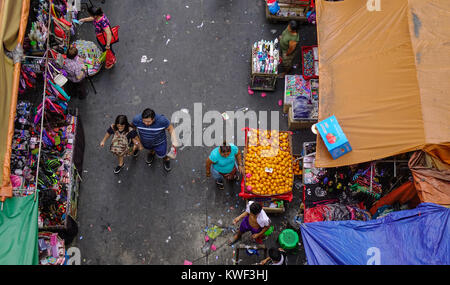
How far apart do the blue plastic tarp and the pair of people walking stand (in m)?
3.36

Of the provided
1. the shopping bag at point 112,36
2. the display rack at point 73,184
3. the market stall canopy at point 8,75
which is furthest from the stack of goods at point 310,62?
the market stall canopy at point 8,75

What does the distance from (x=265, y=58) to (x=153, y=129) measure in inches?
134

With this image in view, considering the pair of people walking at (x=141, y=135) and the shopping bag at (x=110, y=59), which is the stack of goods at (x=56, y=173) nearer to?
the pair of people walking at (x=141, y=135)

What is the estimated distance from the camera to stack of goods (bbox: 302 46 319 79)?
914 cm

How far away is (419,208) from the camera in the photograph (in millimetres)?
6168

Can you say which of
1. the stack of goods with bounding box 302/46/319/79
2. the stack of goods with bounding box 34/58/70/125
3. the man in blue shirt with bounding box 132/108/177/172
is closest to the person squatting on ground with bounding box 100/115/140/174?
the man in blue shirt with bounding box 132/108/177/172

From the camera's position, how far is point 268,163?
8.00 m

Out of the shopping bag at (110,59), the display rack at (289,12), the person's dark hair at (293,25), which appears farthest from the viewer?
the display rack at (289,12)

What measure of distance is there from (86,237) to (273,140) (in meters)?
4.59

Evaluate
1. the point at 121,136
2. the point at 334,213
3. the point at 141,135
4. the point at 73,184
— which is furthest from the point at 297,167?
the point at 73,184

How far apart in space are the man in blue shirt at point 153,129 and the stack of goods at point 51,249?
8.31ft

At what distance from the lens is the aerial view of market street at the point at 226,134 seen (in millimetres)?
6277

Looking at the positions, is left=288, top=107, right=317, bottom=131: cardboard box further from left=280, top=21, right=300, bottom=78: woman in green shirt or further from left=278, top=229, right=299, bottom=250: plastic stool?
left=278, top=229, right=299, bottom=250: plastic stool

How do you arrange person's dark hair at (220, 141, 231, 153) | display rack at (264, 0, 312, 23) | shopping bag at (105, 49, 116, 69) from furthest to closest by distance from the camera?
display rack at (264, 0, 312, 23) → shopping bag at (105, 49, 116, 69) → person's dark hair at (220, 141, 231, 153)
